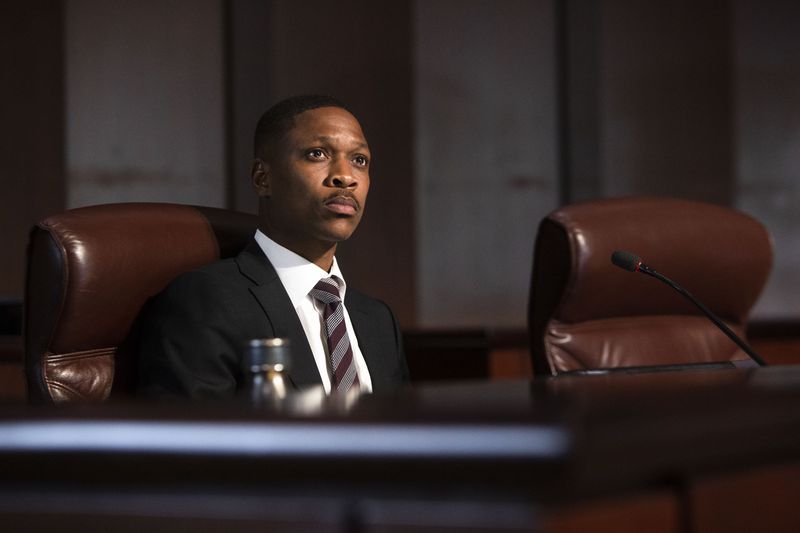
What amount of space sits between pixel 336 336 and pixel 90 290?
44cm

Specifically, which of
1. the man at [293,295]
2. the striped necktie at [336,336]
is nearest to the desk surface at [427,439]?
the man at [293,295]

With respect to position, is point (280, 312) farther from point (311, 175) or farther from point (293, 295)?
point (311, 175)

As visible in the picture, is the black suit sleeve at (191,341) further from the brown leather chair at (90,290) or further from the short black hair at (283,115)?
the short black hair at (283,115)

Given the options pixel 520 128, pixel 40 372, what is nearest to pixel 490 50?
pixel 520 128

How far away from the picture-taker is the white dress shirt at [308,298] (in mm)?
2010

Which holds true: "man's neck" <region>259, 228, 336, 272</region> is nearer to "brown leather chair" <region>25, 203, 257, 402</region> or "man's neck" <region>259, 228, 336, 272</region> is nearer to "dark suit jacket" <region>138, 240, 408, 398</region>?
"dark suit jacket" <region>138, 240, 408, 398</region>

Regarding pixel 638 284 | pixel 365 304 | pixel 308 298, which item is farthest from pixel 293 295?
pixel 638 284

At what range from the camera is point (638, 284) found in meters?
2.41

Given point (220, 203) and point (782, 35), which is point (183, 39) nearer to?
point (220, 203)

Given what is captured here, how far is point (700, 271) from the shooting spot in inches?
96.7

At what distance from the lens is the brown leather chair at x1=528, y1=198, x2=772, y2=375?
7.66 ft

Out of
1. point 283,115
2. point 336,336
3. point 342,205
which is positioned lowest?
point 336,336

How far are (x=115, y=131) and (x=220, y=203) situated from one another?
553 millimetres

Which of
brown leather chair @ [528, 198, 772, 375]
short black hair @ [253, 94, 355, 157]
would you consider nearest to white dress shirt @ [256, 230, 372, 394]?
short black hair @ [253, 94, 355, 157]
